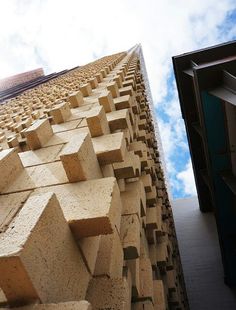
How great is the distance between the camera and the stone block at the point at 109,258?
6.06 feet

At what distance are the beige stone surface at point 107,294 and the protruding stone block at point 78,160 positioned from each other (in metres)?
0.65

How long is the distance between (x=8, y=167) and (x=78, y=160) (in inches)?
26.2

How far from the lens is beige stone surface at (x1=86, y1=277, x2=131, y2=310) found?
62.1 inches

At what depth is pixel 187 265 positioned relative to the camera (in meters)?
9.27

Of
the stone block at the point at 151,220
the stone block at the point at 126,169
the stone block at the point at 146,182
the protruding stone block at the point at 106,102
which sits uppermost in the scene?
the protruding stone block at the point at 106,102

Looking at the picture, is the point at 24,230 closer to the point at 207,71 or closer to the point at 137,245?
the point at 137,245

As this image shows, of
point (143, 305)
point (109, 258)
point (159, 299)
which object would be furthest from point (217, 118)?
point (109, 258)

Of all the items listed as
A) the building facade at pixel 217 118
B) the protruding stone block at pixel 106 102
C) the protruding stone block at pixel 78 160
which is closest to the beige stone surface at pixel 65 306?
the protruding stone block at pixel 78 160

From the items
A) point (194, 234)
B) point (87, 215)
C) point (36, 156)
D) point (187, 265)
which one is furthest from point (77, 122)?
point (194, 234)

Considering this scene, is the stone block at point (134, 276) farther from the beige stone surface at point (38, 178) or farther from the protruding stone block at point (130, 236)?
the beige stone surface at point (38, 178)

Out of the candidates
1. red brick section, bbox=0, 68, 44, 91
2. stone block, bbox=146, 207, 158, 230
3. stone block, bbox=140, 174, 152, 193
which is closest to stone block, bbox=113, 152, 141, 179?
stone block, bbox=146, 207, 158, 230

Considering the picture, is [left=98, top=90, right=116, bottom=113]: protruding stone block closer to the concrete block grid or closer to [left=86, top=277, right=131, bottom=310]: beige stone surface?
the concrete block grid

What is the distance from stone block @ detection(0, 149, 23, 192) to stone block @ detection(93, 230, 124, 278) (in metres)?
0.81

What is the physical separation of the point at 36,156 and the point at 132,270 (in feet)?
4.26
